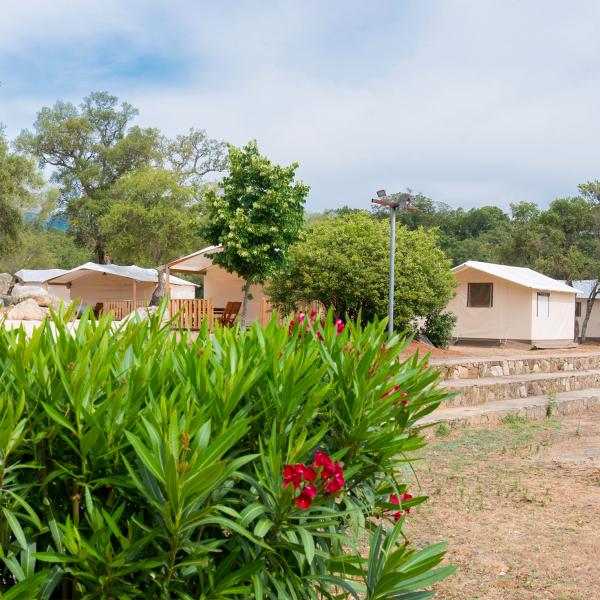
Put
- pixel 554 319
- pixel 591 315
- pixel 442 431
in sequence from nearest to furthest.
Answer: pixel 442 431 < pixel 554 319 < pixel 591 315

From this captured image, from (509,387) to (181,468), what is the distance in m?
11.6

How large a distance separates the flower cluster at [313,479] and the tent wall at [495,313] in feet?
77.0

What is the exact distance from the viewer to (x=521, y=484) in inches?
242

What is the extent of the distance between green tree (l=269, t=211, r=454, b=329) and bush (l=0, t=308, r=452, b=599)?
620 inches

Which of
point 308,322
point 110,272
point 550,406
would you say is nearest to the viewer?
point 308,322

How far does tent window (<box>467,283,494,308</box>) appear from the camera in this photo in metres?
24.9

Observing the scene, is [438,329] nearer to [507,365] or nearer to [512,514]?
[507,365]

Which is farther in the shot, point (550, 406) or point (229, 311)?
point (229, 311)

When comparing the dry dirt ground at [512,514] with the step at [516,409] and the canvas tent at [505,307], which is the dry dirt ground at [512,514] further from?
the canvas tent at [505,307]

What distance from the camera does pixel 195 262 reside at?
76.8ft

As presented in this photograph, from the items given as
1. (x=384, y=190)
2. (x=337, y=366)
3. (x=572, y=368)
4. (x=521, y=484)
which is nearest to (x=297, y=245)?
(x=384, y=190)

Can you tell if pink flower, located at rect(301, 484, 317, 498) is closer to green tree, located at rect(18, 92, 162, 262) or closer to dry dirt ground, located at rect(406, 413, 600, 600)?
dry dirt ground, located at rect(406, 413, 600, 600)

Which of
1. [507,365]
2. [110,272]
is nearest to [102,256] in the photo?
[110,272]

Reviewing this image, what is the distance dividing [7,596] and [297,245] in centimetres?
1835
